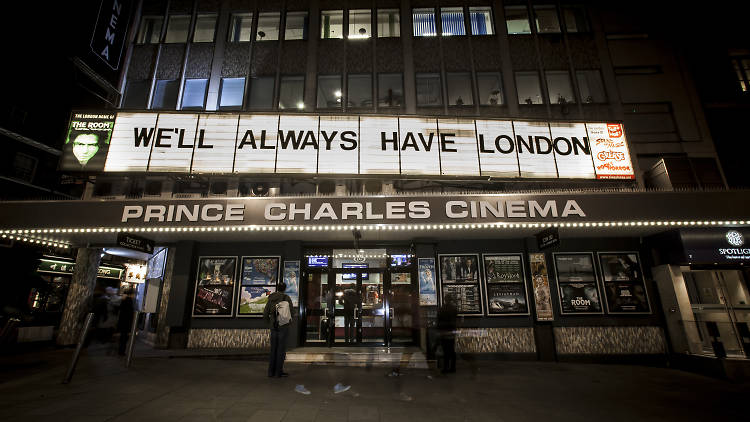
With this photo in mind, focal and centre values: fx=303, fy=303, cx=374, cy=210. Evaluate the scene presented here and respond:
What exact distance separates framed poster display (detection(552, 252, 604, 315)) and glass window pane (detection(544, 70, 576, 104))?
6.65 meters

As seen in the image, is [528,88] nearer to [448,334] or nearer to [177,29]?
[448,334]

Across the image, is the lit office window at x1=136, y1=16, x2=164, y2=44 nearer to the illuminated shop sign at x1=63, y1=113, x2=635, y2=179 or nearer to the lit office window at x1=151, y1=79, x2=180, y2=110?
the lit office window at x1=151, y1=79, x2=180, y2=110

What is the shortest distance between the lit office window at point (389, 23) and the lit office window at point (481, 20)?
3443 millimetres

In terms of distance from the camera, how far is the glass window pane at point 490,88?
42.6 ft

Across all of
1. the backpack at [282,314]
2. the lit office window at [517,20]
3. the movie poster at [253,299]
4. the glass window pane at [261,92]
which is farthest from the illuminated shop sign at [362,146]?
the lit office window at [517,20]

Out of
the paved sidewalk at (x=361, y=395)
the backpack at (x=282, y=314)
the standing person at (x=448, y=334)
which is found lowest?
the paved sidewalk at (x=361, y=395)

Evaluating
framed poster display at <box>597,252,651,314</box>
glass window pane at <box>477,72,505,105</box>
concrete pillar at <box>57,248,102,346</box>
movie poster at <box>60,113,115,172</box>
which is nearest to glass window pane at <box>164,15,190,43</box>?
movie poster at <box>60,113,115,172</box>

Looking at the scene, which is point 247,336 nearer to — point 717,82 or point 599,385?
point 599,385

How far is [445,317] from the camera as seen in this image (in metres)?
7.88

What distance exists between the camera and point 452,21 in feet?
46.9

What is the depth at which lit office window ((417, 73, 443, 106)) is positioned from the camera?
13038 millimetres

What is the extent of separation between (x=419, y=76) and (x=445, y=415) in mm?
12679

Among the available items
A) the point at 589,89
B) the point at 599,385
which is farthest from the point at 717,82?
the point at 599,385

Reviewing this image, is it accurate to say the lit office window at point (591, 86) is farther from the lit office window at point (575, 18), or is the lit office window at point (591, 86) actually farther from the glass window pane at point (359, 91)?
the glass window pane at point (359, 91)
